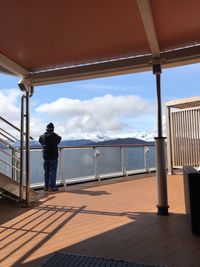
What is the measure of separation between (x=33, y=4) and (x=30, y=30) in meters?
0.73

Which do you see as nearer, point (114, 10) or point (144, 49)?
point (114, 10)

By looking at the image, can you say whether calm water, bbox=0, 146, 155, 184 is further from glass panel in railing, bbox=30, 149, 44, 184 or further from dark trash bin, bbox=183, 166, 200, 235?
dark trash bin, bbox=183, 166, 200, 235

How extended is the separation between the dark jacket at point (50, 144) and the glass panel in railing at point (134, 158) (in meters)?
3.24

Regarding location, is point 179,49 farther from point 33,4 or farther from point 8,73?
point 8,73

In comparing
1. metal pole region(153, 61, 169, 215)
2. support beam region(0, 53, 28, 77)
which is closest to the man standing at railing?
support beam region(0, 53, 28, 77)

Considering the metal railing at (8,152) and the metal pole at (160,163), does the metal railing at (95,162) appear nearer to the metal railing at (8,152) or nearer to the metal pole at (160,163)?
the metal railing at (8,152)

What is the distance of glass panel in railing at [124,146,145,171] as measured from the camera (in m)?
10.2

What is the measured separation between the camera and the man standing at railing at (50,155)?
24.3 feet

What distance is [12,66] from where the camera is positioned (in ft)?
17.7

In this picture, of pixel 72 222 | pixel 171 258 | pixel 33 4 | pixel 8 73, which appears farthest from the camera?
pixel 8 73

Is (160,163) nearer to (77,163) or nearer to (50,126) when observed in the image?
(50,126)

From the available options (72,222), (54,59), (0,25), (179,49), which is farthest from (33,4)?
(72,222)

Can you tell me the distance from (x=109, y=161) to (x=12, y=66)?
17.1 feet

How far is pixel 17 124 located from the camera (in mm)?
6387
